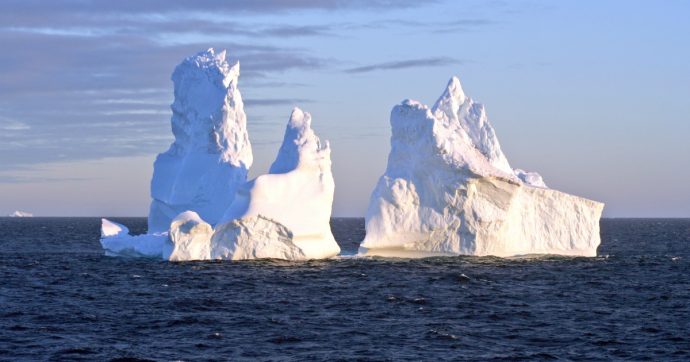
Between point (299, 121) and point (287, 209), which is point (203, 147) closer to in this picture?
point (299, 121)

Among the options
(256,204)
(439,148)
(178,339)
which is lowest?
(178,339)

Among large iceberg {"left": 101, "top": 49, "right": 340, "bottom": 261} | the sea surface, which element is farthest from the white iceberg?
the sea surface

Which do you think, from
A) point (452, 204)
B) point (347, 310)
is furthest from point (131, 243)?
point (347, 310)

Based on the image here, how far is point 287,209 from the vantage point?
138 feet

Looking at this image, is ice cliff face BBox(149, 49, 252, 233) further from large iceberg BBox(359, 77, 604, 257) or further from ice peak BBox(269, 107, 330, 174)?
large iceberg BBox(359, 77, 604, 257)

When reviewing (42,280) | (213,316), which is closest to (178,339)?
(213,316)

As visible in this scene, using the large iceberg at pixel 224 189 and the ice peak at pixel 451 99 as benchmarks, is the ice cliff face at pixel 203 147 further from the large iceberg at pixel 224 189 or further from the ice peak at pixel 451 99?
the ice peak at pixel 451 99

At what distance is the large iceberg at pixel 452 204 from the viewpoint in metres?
43.6

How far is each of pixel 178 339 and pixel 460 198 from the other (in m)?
21.5

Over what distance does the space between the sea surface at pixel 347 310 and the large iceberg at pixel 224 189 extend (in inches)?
39.5

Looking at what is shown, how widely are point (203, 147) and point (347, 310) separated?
25.4m

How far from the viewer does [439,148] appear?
43.5m

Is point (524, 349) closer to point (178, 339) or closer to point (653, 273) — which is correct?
point (178, 339)

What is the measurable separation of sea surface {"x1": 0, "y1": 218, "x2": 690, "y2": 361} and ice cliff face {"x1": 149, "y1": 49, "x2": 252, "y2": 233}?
19.3 ft
